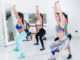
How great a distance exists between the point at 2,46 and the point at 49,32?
298 cm

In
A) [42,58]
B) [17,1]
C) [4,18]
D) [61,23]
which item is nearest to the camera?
[61,23]

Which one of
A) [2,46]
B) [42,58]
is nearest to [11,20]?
[2,46]

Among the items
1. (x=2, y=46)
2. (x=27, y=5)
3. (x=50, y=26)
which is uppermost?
(x=27, y=5)

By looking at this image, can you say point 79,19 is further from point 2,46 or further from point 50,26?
point 2,46

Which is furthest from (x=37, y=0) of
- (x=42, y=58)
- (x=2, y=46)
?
(x=42, y=58)

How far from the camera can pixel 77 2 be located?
8.70 metres

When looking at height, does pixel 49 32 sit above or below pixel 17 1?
below

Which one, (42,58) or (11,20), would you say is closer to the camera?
(42,58)

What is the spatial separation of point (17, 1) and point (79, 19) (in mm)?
3494

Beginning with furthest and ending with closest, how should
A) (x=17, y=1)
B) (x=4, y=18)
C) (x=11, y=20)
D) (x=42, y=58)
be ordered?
(x=17, y=1), (x=11, y=20), (x=4, y=18), (x=42, y=58)

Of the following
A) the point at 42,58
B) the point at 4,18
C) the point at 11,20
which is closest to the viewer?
the point at 42,58

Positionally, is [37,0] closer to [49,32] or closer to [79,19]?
[49,32]

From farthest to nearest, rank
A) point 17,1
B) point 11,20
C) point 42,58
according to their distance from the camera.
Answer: point 17,1 → point 11,20 → point 42,58

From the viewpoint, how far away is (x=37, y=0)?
8.45 meters
